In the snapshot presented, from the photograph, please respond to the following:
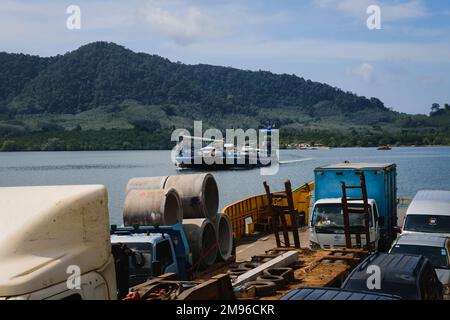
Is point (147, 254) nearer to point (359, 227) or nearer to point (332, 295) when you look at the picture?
point (332, 295)

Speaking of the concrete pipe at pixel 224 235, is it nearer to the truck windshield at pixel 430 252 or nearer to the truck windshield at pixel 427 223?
the truck windshield at pixel 430 252

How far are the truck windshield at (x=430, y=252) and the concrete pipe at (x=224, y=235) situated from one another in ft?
13.8

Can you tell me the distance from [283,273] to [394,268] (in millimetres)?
1842

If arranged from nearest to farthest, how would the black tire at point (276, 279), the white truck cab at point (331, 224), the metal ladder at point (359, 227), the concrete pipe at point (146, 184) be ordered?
the black tire at point (276, 279)
the concrete pipe at point (146, 184)
the metal ladder at point (359, 227)
the white truck cab at point (331, 224)

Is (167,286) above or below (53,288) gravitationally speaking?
below

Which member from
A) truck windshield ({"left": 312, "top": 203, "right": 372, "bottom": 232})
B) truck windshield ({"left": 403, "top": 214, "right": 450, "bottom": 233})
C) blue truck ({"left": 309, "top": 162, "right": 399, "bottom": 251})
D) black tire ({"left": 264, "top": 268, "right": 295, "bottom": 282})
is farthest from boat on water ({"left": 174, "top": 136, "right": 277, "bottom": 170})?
black tire ({"left": 264, "top": 268, "right": 295, "bottom": 282})

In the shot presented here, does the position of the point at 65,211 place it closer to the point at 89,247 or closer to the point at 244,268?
the point at 89,247

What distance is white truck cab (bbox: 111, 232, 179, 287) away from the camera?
1005 cm

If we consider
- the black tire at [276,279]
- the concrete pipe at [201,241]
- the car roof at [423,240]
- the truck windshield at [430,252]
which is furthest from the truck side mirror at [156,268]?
the car roof at [423,240]

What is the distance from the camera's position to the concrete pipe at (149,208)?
1263 cm

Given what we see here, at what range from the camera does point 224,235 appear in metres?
15.8

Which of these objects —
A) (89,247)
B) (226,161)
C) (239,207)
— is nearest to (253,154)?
(226,161)

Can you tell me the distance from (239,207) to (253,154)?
109m

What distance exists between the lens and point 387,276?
9.76m
